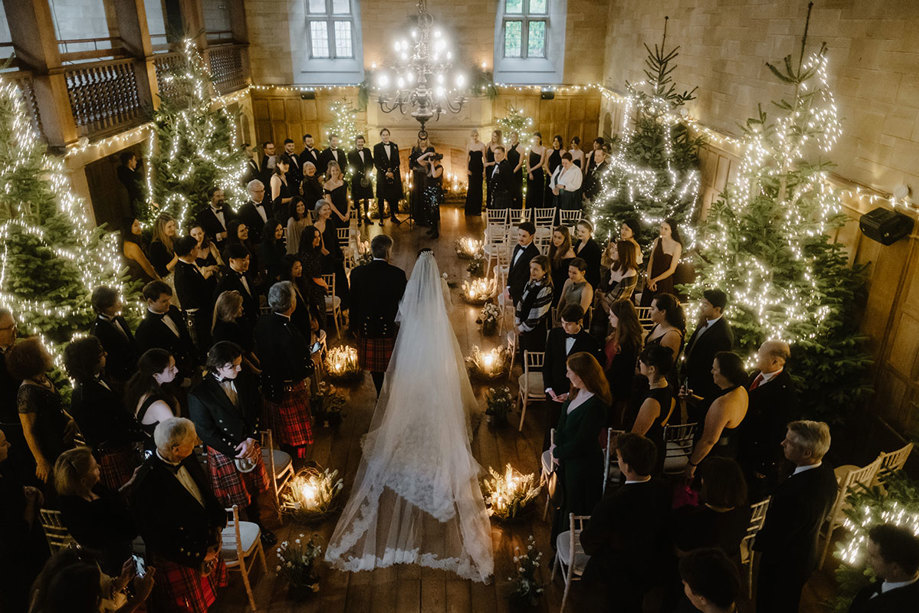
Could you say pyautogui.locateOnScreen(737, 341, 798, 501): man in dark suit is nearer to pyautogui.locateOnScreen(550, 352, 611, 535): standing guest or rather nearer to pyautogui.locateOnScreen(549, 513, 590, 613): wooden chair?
pyautogui.locateOnScreen(550, 352, 611, 535): standing guest

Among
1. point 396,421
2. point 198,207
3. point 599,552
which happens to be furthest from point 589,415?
point 198,207

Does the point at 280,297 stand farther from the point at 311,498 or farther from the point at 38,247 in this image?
the point at 38,247

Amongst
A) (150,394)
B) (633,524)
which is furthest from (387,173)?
(633,524)

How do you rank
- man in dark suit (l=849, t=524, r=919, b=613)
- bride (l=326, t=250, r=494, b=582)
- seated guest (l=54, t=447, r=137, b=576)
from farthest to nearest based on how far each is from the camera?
1. bride (l=326, t=250, r=494, b=582)
2. seated guest (l=54, t=447, r=137, b=576)
3. man in dark suit (l=849, t=524, r=919, b=613)

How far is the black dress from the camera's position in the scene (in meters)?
11.4

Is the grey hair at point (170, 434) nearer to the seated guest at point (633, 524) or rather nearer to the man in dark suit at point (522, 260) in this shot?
the seated guest at point (633, 524)

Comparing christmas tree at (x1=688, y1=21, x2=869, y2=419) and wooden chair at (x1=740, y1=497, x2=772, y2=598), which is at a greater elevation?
christmas tree at (x1=688, y1=21, x2=869, y2=419)

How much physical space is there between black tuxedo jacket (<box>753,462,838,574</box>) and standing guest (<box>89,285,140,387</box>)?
15.2ft

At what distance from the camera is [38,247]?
15.9 feet

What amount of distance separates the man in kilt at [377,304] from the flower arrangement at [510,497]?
1531 millimetres

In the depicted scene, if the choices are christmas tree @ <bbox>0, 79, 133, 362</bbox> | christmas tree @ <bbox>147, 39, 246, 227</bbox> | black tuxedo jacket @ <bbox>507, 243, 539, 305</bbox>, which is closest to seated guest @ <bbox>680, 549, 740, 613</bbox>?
black tuxedo jacket @ <bbox>507, 243, 539, 305</bbox>

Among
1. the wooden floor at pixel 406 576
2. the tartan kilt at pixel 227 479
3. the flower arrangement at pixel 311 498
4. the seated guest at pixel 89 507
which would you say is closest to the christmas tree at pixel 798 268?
the wooden floor at pixel 406 576

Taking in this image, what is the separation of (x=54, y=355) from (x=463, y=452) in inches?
139

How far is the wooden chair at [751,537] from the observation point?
3584 millimetres
